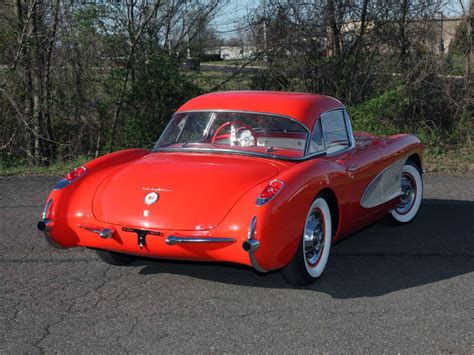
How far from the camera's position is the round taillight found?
14.5 feet

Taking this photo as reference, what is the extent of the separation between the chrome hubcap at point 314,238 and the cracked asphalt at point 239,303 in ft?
0.73

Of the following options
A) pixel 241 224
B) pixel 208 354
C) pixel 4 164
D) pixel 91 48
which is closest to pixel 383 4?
pixel 91 48

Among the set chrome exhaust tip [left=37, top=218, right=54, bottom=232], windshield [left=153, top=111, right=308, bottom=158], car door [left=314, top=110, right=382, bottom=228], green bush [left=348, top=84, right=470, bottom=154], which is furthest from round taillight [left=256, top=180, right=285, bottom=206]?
green bush [left=348, top=84, right=470, bottom=154]

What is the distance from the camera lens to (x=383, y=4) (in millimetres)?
12883

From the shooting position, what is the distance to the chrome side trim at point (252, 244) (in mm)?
4219

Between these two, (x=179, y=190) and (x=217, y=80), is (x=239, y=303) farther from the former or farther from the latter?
(x=217, y=80)

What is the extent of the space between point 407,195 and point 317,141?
1.77 metres

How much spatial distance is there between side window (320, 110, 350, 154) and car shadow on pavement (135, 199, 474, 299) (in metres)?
0.90

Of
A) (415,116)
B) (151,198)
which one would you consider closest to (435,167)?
(415,116)

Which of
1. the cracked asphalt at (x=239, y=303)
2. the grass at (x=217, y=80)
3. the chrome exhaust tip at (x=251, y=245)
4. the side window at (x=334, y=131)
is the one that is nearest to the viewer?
the cracked asphalt at (x=239, y=303)

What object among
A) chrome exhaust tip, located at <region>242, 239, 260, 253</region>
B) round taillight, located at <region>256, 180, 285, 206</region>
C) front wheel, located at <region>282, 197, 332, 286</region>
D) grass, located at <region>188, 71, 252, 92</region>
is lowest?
front wheel, located at <region>282, 197, 332, 286</region>

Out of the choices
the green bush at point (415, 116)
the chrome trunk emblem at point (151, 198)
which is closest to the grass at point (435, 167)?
the green bush at point (415, 116)

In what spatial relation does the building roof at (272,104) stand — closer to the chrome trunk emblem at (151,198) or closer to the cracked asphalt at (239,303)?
the cracked asphalt at (239,303)

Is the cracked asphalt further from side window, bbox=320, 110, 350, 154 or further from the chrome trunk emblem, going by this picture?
side window, bbox=320, 110, 350, 154
